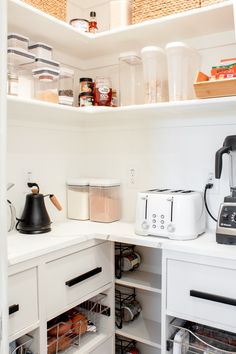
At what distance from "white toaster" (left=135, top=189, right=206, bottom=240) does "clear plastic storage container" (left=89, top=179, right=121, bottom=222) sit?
329 millimetres

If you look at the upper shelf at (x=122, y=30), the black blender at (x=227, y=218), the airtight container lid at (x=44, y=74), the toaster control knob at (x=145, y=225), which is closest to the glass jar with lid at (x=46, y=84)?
the airtight container lid at (x=44, y=74)

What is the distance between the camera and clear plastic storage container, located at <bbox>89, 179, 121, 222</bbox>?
78.0 inches

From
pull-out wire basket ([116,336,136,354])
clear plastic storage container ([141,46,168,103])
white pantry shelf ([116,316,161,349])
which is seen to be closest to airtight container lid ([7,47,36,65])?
clear plastic storage container ([141,46,168,103])

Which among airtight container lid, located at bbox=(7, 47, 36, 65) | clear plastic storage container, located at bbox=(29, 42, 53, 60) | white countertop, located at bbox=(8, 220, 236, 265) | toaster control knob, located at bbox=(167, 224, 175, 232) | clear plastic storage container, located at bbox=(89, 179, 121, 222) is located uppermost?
clear plastic storage container, located at bbox=(29, 42, 53, 60)

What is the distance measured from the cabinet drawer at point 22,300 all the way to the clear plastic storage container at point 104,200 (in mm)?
696

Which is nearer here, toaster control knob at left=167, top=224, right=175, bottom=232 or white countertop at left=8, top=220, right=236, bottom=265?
white countertop at left=8, top=220, right=236, bottom=265

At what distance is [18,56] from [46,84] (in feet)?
0.73

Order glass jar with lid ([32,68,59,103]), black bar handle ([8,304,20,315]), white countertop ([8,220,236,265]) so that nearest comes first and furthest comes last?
→ black bar handle ([8,304,20,315]) → white countertop ([8,220,236,265]) → glass jar with lid ([32,68,59,103])

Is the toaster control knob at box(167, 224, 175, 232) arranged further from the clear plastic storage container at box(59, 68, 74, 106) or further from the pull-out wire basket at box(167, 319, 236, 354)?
the clear plastic storage container at box(59, 68, 74, 106)

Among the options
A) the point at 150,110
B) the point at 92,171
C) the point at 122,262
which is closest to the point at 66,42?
the point at 150,110

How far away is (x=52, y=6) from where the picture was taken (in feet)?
5.57

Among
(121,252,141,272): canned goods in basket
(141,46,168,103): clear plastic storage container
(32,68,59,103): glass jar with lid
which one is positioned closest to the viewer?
(32,68,59,103): glass jar with lid

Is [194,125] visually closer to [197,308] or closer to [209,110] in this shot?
[209,110]

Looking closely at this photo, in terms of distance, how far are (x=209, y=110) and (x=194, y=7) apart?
0.49m
